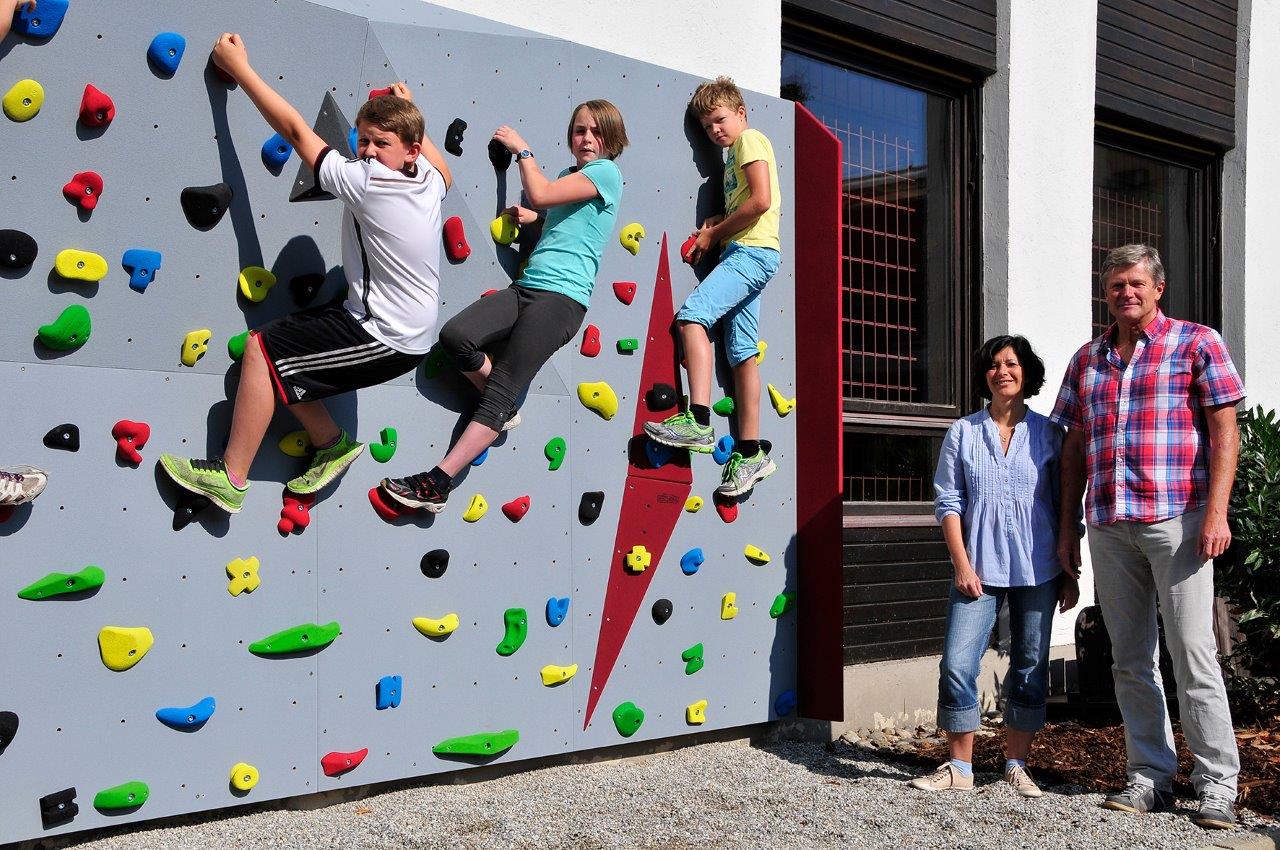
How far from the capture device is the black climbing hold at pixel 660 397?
17.9 feet

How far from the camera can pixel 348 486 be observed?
454cm

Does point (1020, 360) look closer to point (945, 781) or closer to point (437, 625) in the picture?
point (945, 781)

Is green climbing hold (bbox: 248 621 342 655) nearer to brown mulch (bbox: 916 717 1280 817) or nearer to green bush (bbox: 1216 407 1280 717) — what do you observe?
brown mulch (bbox: 916 717 1280 817)

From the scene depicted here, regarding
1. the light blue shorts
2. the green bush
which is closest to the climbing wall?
the light blue shorts

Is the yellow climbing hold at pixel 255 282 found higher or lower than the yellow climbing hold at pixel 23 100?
lower

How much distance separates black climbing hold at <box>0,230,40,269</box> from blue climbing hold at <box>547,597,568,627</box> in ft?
7.37

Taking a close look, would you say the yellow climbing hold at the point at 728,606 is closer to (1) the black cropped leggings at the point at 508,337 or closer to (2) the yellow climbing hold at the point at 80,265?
(1) the black cropped leggings at the point at 508,337

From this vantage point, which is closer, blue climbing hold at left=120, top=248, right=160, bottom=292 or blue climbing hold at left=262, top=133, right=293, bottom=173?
blue climbing hold at left=120, top=248, right=160, bottom=292

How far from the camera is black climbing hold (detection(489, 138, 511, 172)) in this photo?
16.2 feet

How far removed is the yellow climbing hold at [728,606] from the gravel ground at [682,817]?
0.62m

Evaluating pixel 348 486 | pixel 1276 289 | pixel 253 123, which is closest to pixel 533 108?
pixel 253 123

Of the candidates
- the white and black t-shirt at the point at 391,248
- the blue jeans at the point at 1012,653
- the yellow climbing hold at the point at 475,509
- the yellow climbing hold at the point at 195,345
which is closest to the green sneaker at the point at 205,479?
the yellow climbing hold at the point at 195,345

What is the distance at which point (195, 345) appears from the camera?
4188 mm

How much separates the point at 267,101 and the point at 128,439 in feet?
3.81
